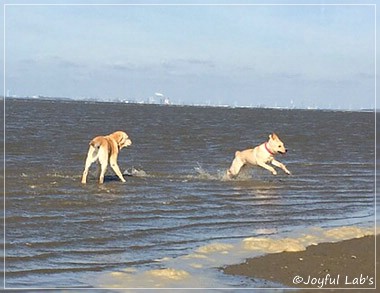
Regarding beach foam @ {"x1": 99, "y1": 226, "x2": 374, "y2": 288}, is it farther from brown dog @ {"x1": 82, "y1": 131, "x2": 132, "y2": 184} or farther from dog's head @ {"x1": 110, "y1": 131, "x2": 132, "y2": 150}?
dog's head @ {"x1": 110, "y1": 131, "x2": 132, "y2": 150}

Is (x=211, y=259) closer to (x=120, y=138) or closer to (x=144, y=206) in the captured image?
(x=144, y=206)

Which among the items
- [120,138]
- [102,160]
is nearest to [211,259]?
[102,160]

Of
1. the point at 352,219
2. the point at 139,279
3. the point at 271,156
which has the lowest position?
the point at 139,279

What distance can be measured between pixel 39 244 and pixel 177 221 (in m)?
2.64

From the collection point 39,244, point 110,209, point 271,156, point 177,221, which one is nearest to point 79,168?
point 271,156

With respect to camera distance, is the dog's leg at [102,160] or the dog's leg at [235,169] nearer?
the dog's leg at [102,160]

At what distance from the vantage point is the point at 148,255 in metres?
8.43

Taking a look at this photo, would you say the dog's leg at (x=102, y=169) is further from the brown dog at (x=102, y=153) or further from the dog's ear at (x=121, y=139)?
the dog's ear at (x=121, y=139)

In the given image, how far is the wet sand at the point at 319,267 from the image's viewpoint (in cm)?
685

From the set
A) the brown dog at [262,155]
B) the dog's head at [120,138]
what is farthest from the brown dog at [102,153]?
the brown dog at [262,155]

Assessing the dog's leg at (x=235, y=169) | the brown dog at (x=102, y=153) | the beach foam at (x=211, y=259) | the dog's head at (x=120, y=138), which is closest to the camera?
the beach foam at (x=211, y=259)

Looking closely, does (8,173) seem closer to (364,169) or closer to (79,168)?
(79,168)

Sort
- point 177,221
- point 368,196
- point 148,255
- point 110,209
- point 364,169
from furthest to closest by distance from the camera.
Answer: point 364,169 < point 368,196 < point 110,209 < point 177,221 < point 148,255

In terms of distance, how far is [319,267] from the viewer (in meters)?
7.50
